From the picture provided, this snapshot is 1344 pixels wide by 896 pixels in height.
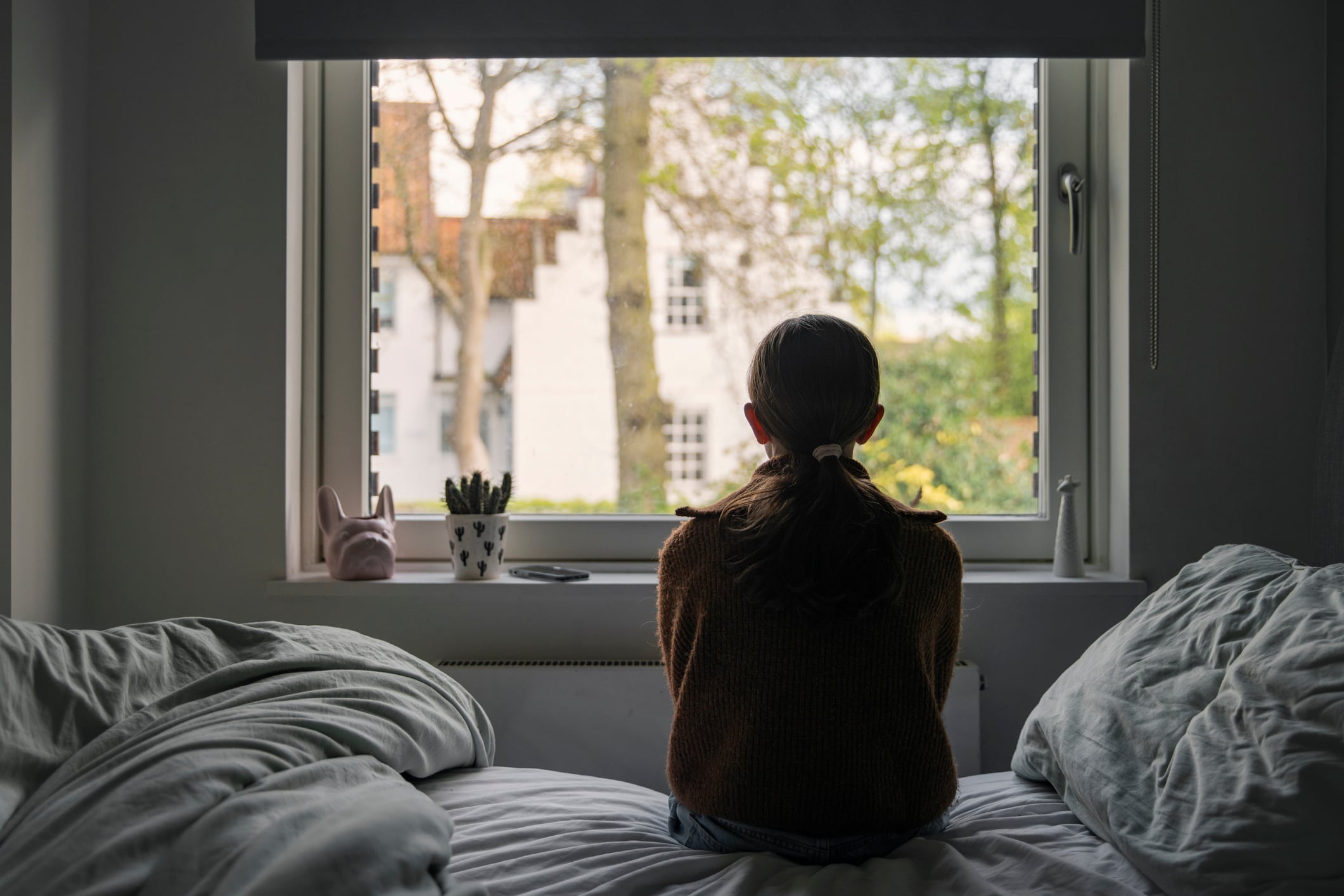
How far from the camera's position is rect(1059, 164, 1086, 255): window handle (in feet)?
6.07

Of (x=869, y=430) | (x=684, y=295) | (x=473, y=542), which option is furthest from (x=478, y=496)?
(x=869, y=430)

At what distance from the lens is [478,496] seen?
1738mm

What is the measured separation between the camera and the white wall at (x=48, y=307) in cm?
157

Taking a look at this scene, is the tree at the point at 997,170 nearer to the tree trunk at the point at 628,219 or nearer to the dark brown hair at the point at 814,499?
the tree trunk at the point at 628,219

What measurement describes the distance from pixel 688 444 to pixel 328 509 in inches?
26.3

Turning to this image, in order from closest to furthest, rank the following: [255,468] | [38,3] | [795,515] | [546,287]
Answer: [795,515] < [38,3] < [255,468] < [546,287]

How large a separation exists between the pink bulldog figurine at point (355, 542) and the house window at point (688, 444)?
0.54 metres

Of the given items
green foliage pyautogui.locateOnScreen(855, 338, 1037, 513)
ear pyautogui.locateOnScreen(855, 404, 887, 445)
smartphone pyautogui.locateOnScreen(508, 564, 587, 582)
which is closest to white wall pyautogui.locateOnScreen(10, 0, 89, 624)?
smartphone pyautogui.locateOnScreen(508, 564, 587, 582)

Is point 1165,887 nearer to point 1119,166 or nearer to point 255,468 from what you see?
point 1119,166

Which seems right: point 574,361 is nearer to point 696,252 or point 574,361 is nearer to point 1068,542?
point 696,252

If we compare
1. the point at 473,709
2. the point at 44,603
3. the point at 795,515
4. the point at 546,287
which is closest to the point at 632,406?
the point at 546,287

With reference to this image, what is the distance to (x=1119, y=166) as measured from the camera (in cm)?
179

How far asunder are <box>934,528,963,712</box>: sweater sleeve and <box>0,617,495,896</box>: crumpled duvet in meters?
0.58

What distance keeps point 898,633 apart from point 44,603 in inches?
55.4
